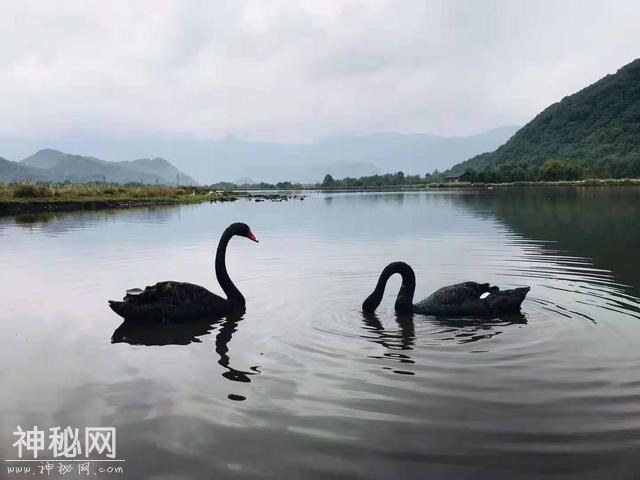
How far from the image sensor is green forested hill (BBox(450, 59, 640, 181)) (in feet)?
388

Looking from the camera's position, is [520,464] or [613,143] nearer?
[520,464]

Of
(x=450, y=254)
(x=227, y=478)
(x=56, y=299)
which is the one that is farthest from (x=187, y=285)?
(x=450, y=254)

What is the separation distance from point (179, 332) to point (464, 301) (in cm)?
468

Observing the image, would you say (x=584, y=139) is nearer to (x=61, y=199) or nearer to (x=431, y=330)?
(x=61, y=199)

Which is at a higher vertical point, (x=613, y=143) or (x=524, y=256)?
(x=613, y=143)

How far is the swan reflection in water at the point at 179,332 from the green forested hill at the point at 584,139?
117197 mm

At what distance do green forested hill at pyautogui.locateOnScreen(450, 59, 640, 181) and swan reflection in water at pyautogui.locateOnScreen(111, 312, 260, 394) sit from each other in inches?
4614

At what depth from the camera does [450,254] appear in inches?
682

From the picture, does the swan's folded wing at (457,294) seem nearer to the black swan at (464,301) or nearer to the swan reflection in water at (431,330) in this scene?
the black swan at (464,301)

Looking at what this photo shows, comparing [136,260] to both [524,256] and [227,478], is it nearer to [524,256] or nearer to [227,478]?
[524,256]

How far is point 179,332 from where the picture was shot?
9398 mm

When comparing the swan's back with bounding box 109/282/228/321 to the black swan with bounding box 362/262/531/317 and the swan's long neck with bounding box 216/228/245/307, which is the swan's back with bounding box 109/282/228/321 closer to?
the swan's long neck with bounding box 216/228/245/307

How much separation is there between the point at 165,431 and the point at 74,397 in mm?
1598

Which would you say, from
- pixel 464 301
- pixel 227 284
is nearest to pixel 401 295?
pixel 464 301
